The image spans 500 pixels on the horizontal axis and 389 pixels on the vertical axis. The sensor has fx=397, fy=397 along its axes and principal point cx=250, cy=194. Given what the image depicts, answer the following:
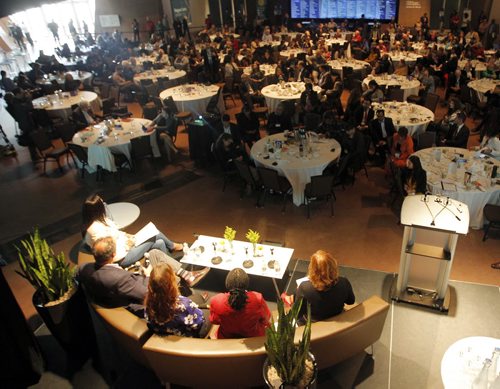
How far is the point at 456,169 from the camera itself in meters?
6.04

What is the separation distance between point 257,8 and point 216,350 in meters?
22.5

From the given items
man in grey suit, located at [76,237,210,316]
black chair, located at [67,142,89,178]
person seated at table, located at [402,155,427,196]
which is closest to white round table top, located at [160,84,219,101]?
black chair, located at [67,142,89,178]

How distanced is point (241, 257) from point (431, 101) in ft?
21.8

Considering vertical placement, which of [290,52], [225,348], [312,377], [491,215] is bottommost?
[491,215]

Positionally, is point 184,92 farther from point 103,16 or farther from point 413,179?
point 103,16

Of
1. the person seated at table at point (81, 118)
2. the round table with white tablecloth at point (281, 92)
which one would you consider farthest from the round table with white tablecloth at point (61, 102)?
the round table with white tablecloth at point (281, 92)

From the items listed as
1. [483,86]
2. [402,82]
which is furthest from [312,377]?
[483,86]

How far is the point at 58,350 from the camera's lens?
14.3 feet

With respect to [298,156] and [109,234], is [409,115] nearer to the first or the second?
[298,156]

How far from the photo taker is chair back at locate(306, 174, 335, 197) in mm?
6211

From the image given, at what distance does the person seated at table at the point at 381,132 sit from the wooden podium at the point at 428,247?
3392 millimetres

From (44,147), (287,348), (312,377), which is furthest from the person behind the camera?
(44,147)

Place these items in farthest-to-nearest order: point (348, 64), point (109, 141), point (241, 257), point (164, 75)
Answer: point (164, 75)
point (348, 64)
point (109, 141)
point (241, 257)

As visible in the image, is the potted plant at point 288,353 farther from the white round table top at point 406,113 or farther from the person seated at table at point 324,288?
the white round table top at point 406,113
